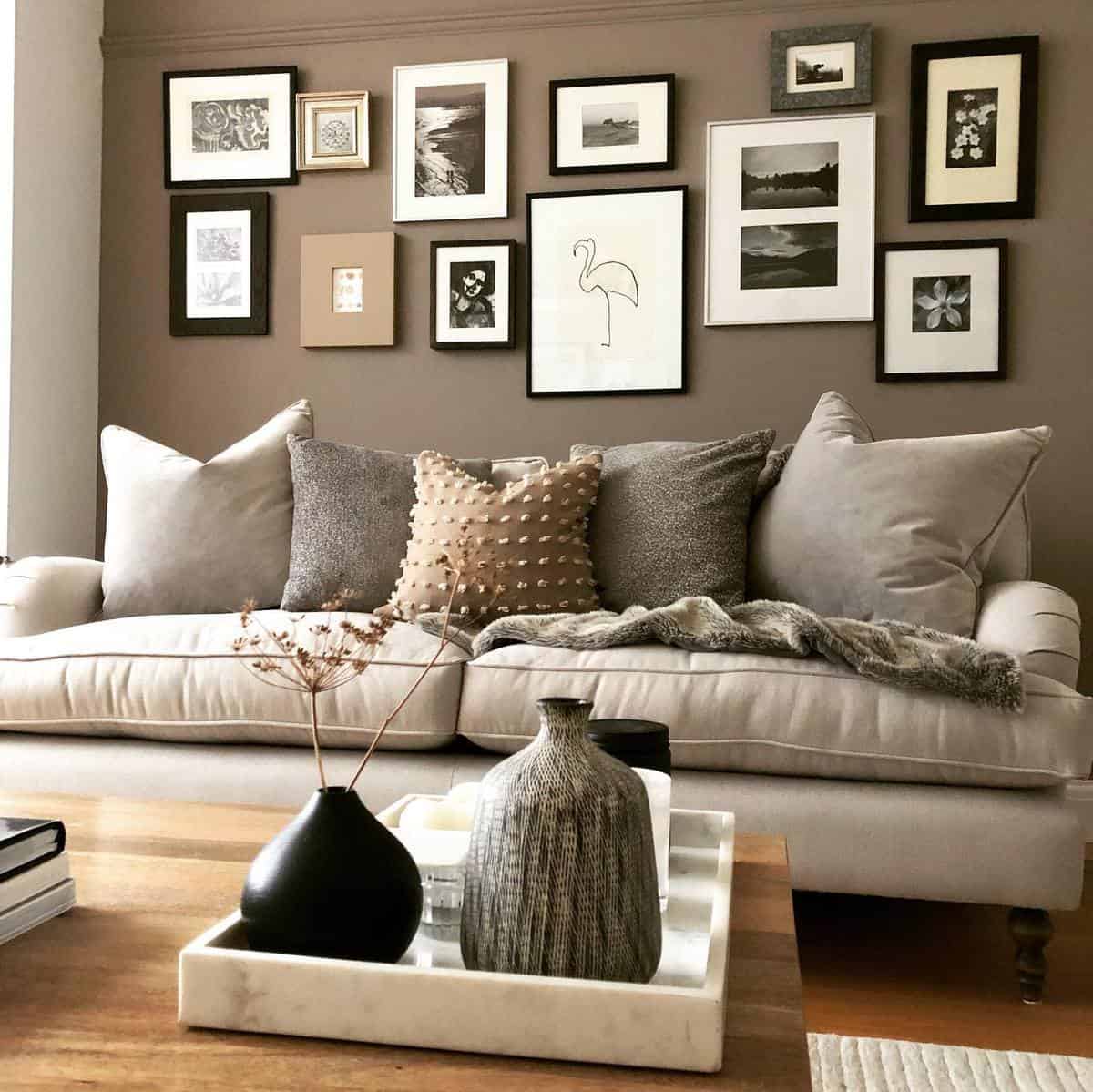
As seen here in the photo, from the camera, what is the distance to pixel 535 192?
3.49m

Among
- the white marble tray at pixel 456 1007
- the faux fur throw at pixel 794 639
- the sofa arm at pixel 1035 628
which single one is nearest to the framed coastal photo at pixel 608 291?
the faux fur throw at pixel 794 639

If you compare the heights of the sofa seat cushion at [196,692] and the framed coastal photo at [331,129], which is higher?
the framed coastal photo at [331,129]

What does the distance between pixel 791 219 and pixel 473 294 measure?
985 millimetres

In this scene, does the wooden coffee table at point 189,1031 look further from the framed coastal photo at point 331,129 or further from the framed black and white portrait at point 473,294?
the framed coastal photo at point 331,129

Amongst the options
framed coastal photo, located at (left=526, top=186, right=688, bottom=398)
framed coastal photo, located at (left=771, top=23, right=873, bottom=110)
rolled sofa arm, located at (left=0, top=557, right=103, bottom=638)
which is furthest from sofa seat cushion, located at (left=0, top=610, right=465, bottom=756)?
framed coastal photo, located at (left=771, top=23, right=873, bottom=110)

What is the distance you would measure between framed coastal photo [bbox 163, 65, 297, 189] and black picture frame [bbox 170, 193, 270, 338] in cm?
6

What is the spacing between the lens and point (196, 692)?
2.15 meters

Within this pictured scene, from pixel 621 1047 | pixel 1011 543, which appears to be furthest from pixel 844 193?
pixel 621 1047

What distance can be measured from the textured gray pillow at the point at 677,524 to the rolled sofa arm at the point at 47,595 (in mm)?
1245

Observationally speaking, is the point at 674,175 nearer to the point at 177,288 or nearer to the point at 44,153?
the point at 177,288

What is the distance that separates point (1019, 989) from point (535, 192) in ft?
8.42

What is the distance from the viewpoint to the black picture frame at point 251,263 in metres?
3.65

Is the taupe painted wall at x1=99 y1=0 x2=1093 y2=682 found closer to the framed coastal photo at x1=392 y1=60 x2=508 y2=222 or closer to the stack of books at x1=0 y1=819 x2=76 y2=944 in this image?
the framed coastal photo at x1=392 y1=60 x2=508 y2=222

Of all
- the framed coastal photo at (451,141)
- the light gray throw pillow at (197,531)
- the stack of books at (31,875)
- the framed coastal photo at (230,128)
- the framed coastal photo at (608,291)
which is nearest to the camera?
the stack of books at (31,875)
